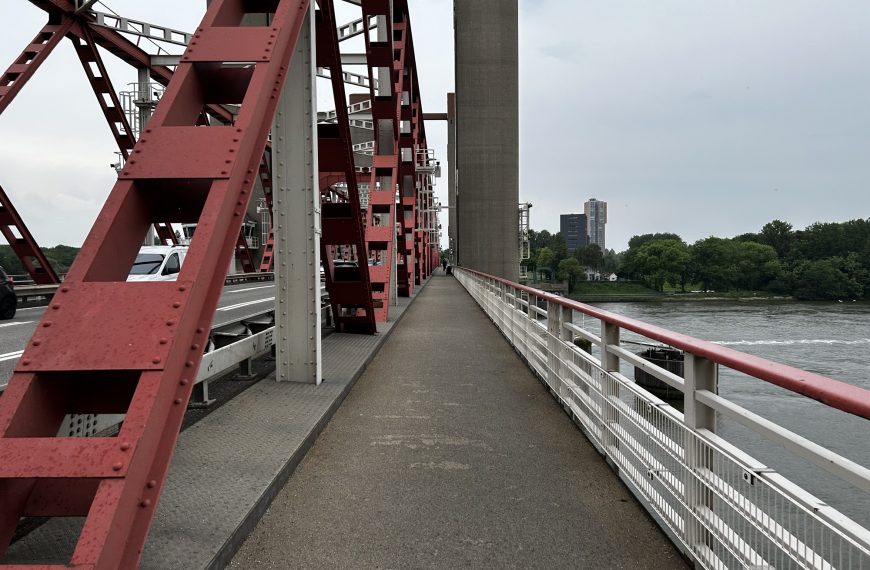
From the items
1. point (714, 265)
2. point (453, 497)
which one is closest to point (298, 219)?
point (453, 497)

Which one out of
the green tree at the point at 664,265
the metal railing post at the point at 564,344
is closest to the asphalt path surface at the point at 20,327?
the metal railing post at the point at 564,344

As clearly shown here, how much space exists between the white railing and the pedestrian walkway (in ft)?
0.73

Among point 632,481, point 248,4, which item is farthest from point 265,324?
point 632,481

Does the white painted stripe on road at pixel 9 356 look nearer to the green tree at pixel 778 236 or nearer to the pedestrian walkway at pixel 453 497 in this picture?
the pedestrian walkway at pixel 453 497

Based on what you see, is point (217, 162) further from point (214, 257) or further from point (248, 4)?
point (248, 4)

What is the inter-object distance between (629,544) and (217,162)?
9.43ft

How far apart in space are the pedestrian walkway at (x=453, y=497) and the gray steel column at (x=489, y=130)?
3243 cm

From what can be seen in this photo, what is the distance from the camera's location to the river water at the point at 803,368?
11.5 m

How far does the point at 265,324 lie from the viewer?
23.7 feet

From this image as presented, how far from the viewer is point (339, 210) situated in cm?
753

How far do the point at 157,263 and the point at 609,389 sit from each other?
12.3 m

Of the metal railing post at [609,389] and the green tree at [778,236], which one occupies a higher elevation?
the green tree at [778,236]

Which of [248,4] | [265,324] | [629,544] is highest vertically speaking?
[248,4]

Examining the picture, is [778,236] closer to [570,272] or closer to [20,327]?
[570,272]
